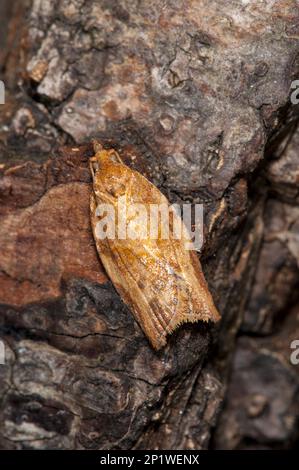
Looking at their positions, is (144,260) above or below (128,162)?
below

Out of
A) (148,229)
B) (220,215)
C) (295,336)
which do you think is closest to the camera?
(148,229)

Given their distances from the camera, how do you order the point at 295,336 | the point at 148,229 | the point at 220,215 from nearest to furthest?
the point at 148,229 → the point at 220,215 → the point at 295,336

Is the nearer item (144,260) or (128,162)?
(144,260)

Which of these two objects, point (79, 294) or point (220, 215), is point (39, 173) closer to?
point (79, 294)

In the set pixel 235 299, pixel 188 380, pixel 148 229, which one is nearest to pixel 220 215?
pixel 148 229
